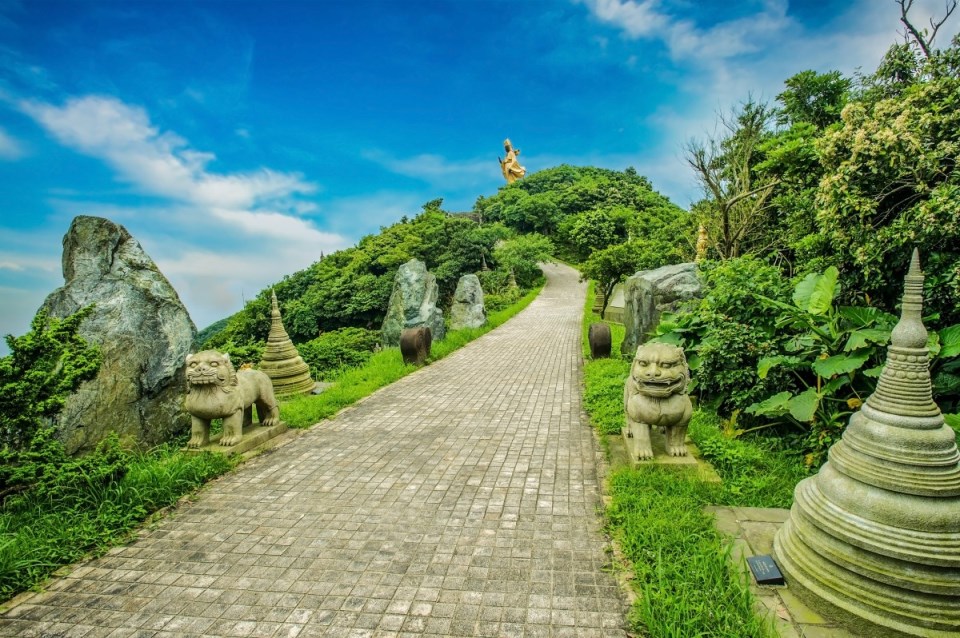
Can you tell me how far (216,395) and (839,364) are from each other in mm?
6142

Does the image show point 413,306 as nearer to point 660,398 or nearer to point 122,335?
point 122,335

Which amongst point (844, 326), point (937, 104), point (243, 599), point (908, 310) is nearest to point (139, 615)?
point (243, 599)

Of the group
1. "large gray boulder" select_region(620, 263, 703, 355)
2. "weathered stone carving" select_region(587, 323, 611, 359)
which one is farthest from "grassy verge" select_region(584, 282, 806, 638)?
"weathered stone carving" select_region(587, 323, 611, 359)

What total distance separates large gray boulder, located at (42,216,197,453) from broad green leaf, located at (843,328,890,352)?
24.2 ft

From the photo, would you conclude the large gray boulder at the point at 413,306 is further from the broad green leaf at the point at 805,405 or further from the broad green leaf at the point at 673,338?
the broad green leaf at the point at 805,405

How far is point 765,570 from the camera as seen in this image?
2.69 meters

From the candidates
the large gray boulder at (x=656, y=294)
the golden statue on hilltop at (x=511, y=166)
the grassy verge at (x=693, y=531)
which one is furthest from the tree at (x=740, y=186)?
the golden statue on hilltop at (x=511, y=166)

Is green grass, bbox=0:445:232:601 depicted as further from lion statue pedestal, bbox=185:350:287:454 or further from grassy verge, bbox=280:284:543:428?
grassy verge, bbox=280:284:543:428

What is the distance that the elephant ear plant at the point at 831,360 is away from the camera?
13.7ft

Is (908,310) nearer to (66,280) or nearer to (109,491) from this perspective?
(109,491)

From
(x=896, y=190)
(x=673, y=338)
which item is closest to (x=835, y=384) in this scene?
(x=896, y=190)

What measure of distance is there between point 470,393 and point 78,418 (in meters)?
5.10

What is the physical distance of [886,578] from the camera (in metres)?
2.25

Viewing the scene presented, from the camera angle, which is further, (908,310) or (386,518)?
(386,518)
